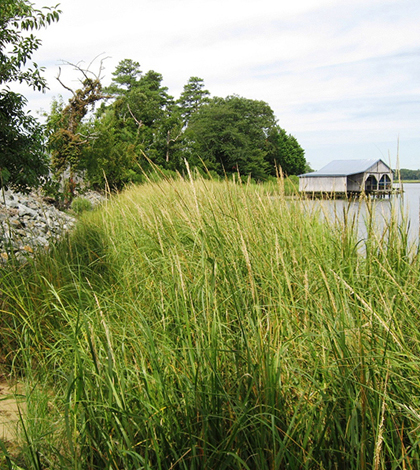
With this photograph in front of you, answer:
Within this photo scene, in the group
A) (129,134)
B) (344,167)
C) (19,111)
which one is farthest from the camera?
(344,167)

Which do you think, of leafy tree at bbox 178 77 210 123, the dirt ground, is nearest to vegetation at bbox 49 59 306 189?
leafy tree at bbox 178 77 210 123

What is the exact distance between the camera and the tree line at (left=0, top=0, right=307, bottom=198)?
4.77 m

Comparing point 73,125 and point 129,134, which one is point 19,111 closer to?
point 73,125

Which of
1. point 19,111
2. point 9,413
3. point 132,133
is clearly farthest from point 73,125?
point 132,133

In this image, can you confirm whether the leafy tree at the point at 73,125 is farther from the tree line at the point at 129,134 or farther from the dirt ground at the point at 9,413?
the dirt ground at the point at 9,413

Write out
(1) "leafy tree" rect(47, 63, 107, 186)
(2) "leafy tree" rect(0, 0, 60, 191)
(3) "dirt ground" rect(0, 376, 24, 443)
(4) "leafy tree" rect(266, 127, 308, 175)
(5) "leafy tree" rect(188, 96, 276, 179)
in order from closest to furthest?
(3) "dirt ground" rect(0, 376, 24, 443) → (2) "leafy tree" rect(0, 0, 60, 191) → (1) "leafy tree" rect(47, 63, 107, 186) → (5) "leafy tree" rect(188, 96, 276, 179) → (4) "leafy tree" rect(266, 127, 308, 175)

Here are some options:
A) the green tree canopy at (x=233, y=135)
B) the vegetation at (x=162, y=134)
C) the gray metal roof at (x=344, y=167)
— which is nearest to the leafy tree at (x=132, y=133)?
the vegetation at (x=162, y=134)

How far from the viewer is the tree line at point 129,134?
4766 mm

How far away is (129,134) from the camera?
2758 cm

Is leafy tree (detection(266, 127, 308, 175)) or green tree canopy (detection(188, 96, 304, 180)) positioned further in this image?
leafy tree (detection(266, 127, 308, 175))

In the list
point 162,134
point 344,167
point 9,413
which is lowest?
point 9,413

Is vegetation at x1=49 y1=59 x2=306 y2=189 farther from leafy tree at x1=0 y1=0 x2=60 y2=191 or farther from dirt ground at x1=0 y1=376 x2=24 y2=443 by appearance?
dirt ground at x1=0 y1=376 x2=24 y2=443

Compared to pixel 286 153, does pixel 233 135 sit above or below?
above

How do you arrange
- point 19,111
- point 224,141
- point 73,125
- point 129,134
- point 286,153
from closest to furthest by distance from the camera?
point 19,111 < point 73,125 < point 129,134 < point 224,141 < point 286,153
